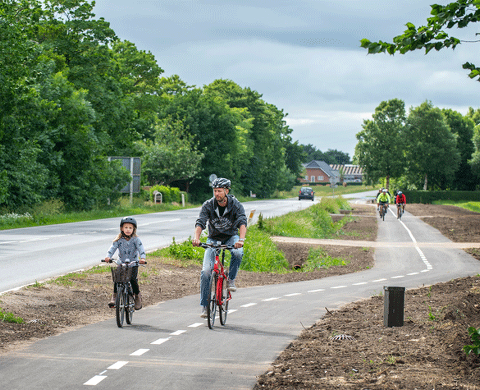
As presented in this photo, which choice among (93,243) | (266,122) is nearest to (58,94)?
(93,243)

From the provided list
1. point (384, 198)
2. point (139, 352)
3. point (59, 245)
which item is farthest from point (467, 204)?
point (139, 352)

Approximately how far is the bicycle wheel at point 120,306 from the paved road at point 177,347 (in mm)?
156

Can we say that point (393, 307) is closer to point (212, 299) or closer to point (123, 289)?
point (212, 299)

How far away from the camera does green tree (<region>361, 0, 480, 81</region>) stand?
14.8 ft

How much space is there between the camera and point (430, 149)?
92375 mm

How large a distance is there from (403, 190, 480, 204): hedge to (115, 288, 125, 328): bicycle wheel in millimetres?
84475

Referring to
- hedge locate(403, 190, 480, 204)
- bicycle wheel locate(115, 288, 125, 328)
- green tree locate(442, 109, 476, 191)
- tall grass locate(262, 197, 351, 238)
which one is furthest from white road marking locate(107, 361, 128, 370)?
green tree locate(442, 109, 476, 191)

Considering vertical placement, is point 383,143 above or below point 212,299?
above

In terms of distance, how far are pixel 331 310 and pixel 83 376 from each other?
544 cm

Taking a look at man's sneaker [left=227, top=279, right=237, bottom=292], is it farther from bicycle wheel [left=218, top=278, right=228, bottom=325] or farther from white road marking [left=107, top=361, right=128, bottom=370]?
white road marking [left=107, top=361, right=128, bottom=370]

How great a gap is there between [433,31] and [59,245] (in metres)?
16.8

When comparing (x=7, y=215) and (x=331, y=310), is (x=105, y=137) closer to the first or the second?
(x=7, y=215)

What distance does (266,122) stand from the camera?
94625mm

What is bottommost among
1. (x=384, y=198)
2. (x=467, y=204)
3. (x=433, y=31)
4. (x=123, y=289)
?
(x=467, y=204)
